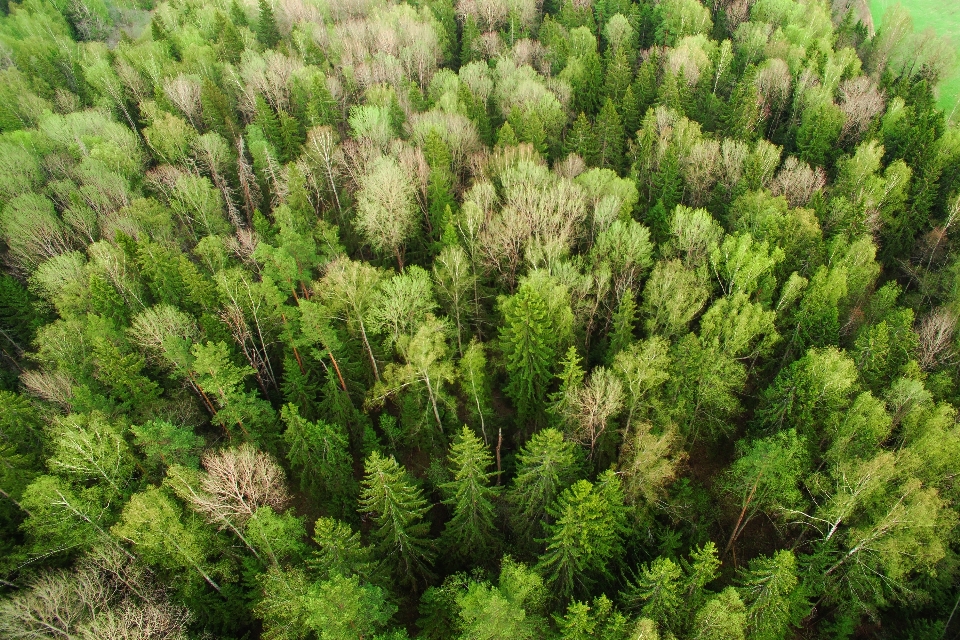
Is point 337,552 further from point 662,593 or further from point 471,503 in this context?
point 662,593

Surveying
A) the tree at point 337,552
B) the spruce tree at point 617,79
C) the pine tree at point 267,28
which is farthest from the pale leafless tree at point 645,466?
the pine tree at point 267,28

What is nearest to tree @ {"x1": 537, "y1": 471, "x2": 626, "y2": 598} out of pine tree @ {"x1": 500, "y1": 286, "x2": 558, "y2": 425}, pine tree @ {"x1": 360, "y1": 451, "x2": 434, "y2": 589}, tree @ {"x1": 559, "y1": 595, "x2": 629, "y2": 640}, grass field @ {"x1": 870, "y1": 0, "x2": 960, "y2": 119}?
tree @ {"x1": 559, "y1": 595, "x2": 629, "y2": 640}

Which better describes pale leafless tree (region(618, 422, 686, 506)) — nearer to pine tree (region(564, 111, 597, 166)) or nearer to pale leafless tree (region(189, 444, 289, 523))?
pale leafless tree (region(189, 444, 289, 523))

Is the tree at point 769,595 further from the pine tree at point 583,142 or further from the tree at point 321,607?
the pine tree at point 583,142

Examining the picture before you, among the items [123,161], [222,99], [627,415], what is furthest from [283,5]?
[627,415]

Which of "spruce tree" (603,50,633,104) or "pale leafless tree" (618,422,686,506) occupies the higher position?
"spruce tree" (603,50,633,104)

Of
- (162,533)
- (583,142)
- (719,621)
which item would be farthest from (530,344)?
(583,142)

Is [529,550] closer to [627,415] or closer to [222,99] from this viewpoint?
[627,415]
